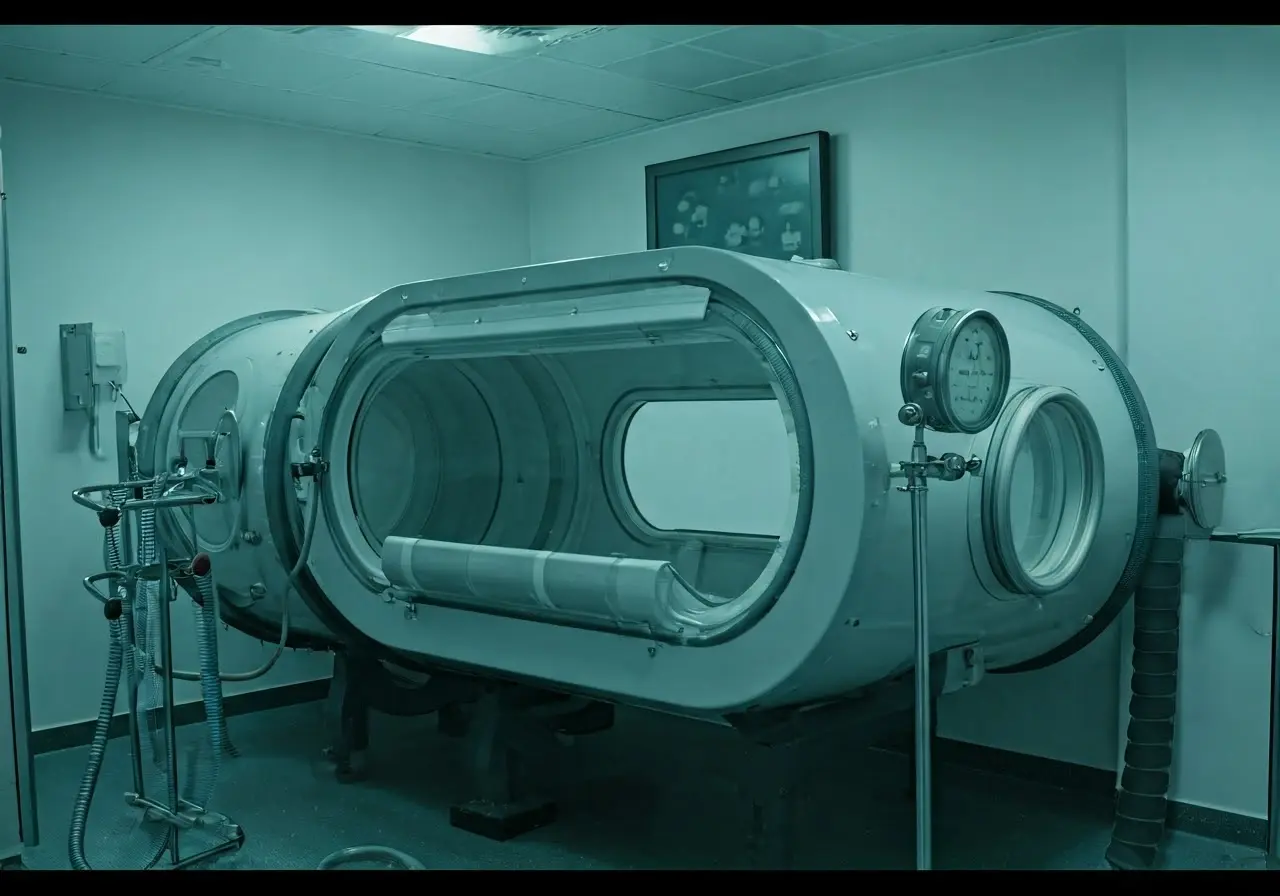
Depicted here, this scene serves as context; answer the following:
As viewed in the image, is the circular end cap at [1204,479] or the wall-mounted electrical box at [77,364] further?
the wall-mounted electrical box at [77,364]

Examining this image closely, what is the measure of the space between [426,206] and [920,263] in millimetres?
2730

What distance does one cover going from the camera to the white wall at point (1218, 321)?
367cm

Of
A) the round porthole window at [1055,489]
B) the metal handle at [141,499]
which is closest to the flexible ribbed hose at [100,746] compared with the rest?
the metal handle at [141,499]

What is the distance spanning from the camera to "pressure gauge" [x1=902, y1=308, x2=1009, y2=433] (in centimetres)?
277

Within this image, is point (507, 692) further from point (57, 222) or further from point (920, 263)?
point (57, 222)

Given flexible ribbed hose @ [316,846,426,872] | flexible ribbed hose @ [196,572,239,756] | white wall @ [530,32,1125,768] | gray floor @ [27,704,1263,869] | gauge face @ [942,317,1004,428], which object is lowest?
gray floor @ [27,704,1263,869]

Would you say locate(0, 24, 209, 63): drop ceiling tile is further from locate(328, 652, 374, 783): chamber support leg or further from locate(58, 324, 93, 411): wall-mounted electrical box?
locate(328, 652, 374, 783): chamber support leg

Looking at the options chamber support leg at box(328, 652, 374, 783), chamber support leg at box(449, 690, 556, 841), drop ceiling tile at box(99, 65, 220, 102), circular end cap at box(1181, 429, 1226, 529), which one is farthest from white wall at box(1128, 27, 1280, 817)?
drop ceiling tile at box(99, 65, 220, 102)

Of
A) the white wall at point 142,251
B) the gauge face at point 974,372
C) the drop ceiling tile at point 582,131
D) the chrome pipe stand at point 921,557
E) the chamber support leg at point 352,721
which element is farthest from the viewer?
the drop ceiling tile at point 582,131

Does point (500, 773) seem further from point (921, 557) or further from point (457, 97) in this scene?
point (457, 97)

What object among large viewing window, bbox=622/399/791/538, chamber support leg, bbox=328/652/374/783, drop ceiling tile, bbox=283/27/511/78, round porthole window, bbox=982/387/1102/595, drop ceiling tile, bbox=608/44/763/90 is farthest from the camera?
large viewing window, bbox=622/399/791/538

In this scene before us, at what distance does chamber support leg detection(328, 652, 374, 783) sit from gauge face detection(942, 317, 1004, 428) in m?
2.53

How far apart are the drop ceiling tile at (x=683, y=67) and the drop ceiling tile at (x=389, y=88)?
780 mm

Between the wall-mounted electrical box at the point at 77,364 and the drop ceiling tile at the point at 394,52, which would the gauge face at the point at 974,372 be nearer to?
the drop ceiling tile at the point at 394,52
